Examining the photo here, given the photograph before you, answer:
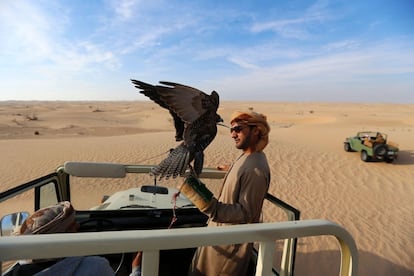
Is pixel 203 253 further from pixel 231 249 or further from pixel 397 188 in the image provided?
pixel 397 188

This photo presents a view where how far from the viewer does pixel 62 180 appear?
10.3 ft

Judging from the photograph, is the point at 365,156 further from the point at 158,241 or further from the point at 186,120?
the point at 158,241

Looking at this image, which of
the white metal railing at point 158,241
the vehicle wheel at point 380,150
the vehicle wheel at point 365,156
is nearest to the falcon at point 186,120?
the white metal railing at point 158,241

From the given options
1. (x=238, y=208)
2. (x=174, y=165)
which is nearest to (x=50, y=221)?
(x=174, y=165)

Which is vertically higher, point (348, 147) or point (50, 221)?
point (50, 221)

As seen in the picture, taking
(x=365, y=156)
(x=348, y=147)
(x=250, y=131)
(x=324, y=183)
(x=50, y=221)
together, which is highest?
(x=250, y=131)

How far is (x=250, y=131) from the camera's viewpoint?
2.13m

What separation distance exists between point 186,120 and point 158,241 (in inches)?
40.3

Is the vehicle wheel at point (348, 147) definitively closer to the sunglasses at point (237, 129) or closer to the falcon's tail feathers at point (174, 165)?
the sunglasses at point (237, 129)

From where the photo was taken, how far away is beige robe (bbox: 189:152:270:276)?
1882 mm

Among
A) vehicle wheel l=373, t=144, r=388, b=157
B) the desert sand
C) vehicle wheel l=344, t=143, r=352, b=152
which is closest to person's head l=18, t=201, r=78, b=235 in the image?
the desert sand

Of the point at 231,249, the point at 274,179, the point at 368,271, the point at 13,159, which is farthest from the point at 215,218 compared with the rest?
the point at 13,159

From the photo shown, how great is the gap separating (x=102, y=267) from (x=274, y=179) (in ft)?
31.6

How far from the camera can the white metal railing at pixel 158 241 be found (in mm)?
897
